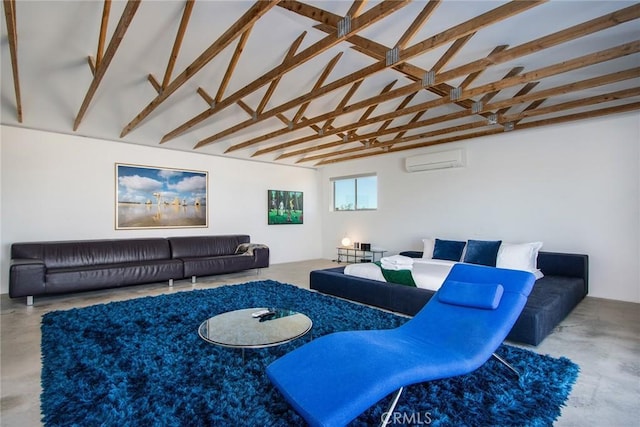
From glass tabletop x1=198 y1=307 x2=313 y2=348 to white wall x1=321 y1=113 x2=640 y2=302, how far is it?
4470mm

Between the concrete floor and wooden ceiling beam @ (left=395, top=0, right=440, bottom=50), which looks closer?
the concrete floor

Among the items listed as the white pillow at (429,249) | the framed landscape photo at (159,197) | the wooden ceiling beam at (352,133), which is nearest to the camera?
the wooden ceiling beam at (352,133)

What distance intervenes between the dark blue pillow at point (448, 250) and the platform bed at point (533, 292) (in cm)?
114

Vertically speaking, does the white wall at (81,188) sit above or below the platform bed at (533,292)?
above

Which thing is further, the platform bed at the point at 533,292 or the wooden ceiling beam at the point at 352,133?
the wooden ceiling beam at the point at 352,133

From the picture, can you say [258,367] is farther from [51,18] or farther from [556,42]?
[51,18]

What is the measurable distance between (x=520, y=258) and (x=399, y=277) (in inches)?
78.3

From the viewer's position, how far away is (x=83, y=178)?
5.53m

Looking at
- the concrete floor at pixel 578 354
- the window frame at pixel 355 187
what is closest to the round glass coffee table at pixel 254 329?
the concrete floor at pixel 578 354

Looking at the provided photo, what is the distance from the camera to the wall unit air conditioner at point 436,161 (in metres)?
6.01

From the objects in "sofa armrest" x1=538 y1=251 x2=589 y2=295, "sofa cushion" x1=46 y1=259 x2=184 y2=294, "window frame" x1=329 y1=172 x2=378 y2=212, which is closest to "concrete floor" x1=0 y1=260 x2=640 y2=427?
"sofa cushion" x1=46 y1=259 x2=184 y2=294

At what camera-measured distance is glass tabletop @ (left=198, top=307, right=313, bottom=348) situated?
2283 millimetres

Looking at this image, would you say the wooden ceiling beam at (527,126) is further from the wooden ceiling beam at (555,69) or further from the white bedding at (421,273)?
the white bedding at (421,273)

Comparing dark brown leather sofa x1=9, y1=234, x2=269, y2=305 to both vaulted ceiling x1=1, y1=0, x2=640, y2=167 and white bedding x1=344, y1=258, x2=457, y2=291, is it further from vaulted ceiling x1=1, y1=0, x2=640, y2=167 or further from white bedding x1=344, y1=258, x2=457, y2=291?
white bedding x1=344, y1=258, x2=457, y2=291
